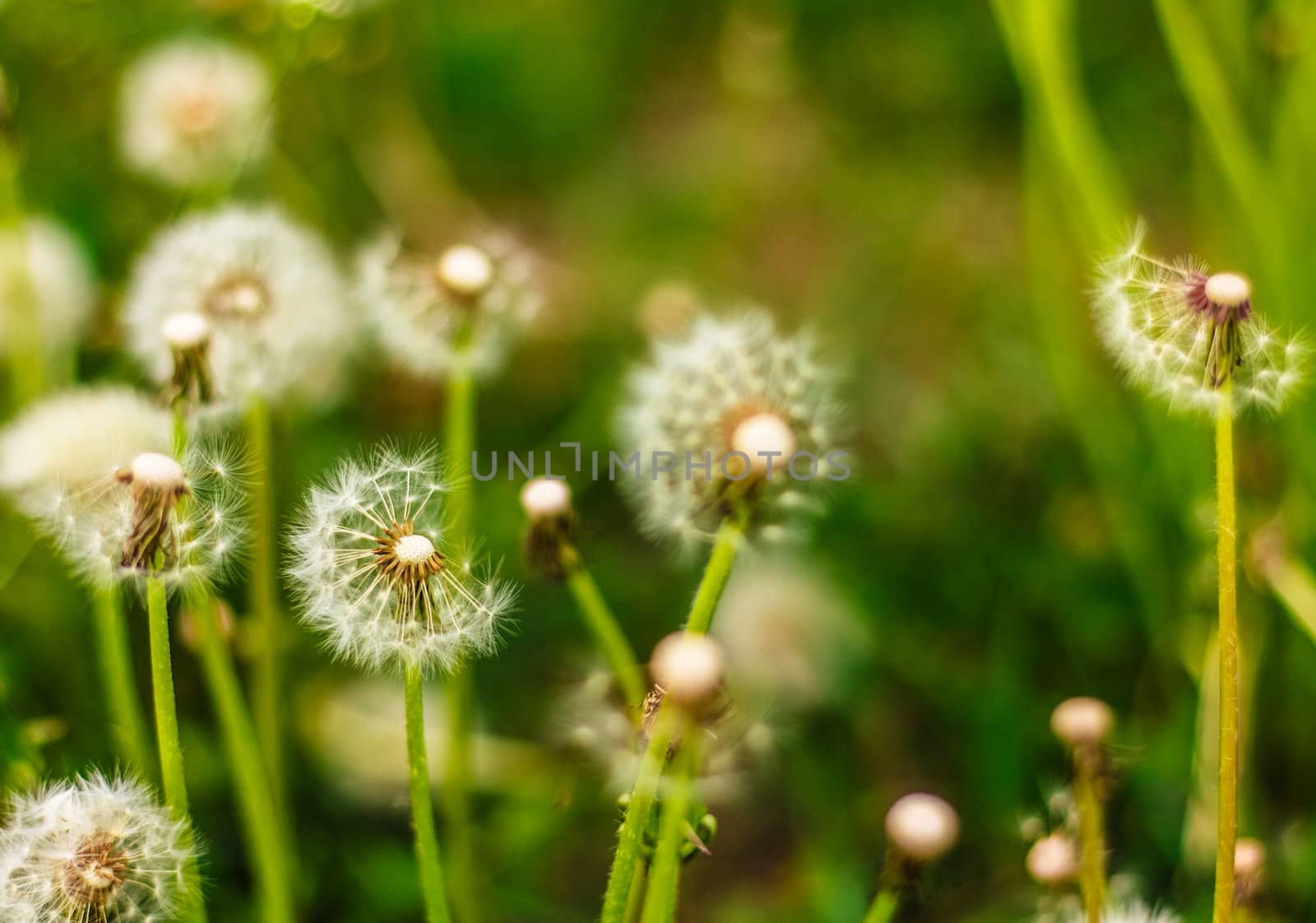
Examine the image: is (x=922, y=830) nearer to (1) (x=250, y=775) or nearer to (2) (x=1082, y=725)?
(2) (x=1082, y=725)

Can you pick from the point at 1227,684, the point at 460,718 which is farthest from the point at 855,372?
the point at 1227,684

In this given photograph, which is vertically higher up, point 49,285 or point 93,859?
point 49,285

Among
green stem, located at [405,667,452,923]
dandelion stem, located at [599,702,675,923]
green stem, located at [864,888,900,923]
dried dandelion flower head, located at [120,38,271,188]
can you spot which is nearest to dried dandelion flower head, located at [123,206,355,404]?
dried dandelion flower head, located at [120,38,271,188]

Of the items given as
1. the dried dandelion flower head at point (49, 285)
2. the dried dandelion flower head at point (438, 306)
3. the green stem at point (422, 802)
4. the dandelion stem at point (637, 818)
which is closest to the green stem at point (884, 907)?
the dandelion stem at point (637, 818)

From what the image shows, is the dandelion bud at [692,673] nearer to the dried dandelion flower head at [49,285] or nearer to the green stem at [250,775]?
the green stem at [250,775]

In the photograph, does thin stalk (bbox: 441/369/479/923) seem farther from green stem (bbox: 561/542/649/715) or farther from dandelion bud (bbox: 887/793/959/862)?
dandelion bud (bbox: 887/793/959/862)

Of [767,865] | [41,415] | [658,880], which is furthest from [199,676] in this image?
[658,880]
